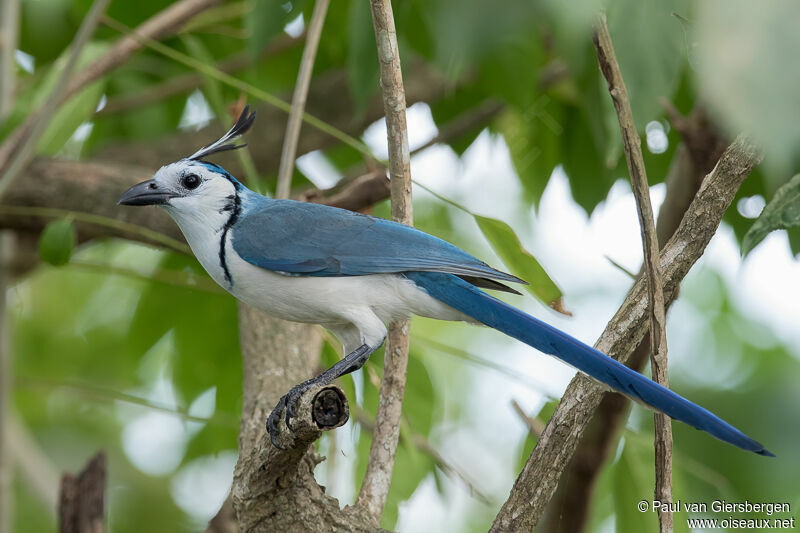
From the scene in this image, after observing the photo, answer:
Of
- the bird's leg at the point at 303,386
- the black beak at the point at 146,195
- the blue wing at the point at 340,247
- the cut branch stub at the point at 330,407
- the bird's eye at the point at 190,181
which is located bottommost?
the cut branch stub at the point at 330,407

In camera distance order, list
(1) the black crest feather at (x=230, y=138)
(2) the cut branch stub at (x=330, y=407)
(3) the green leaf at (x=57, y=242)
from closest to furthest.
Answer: (2) the cut branch stub at (x=330, y=407) < (1) the black crest feather at (x=230, y=138) < (3) the green leaf at (x=57, y=242)

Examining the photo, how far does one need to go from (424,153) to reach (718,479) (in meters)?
1.91

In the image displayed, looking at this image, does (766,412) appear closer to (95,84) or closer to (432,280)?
(432,280)

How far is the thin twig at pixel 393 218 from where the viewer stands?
2.29m

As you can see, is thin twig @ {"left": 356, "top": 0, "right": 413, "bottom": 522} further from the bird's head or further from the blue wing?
the bird's head

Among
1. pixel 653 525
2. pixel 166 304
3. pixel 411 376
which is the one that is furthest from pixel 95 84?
pixel 653 525

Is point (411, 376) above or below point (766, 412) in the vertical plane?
below

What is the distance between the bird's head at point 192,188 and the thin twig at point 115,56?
0.97 meters

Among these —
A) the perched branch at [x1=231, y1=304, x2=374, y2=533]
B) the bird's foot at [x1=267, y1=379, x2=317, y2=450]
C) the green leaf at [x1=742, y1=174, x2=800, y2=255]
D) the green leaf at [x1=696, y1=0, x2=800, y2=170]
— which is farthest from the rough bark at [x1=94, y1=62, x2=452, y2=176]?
the green leaf at [x1=696, y1=0, x2=800, y2=170]

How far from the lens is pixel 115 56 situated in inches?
140

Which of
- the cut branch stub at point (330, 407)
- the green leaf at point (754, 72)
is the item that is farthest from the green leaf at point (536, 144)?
the green leaf at point (754, 72)

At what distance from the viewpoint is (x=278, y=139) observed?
178 inches

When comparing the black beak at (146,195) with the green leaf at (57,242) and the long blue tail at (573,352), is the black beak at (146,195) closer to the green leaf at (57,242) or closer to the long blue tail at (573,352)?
the green leaf at (57,242)

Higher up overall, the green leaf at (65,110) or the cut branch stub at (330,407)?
the green leaf at (65,110)
